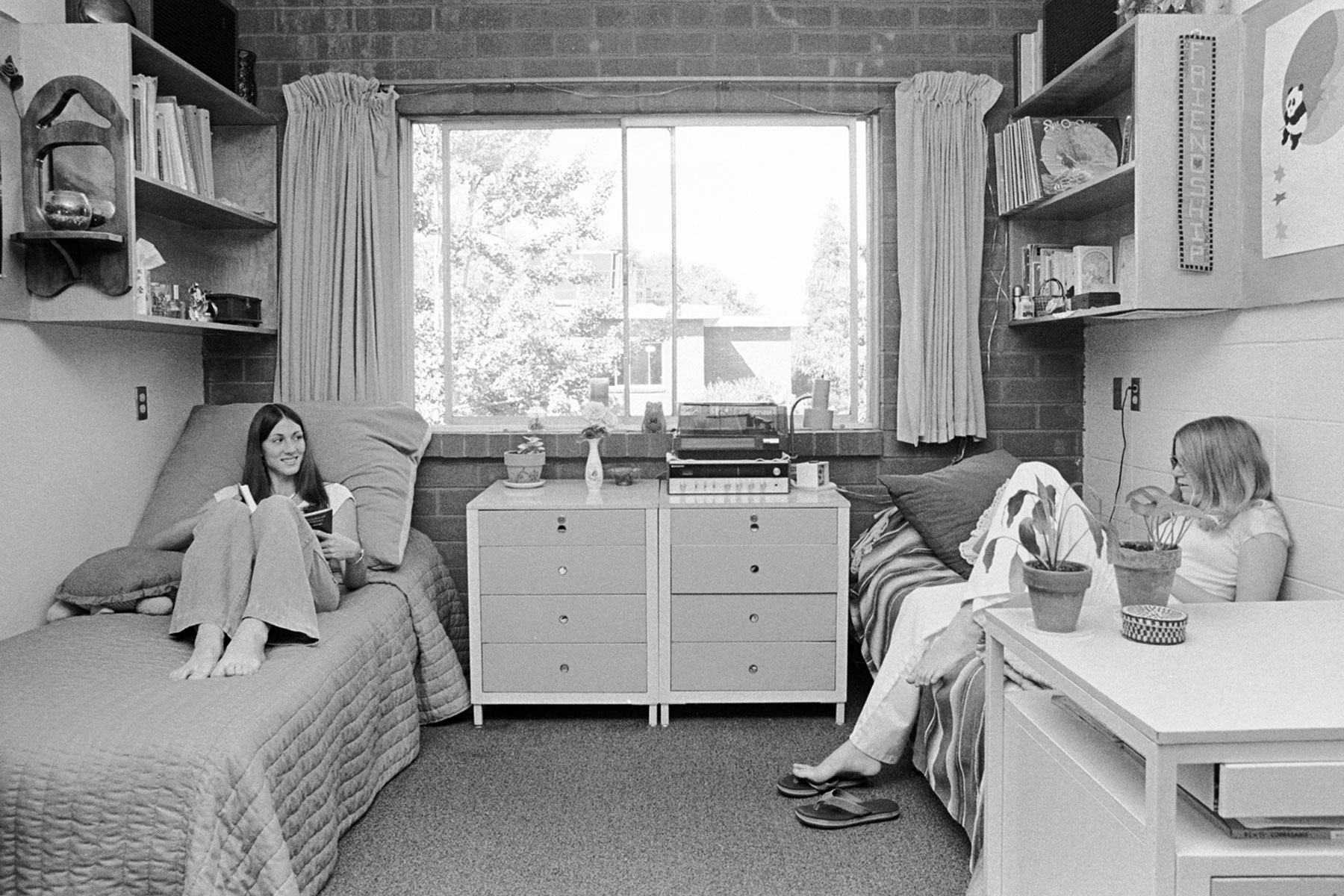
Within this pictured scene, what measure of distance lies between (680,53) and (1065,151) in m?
1.29

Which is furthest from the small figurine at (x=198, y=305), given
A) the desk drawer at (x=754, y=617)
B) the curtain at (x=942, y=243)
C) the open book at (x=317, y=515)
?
the curtain at (x=942, y=243)

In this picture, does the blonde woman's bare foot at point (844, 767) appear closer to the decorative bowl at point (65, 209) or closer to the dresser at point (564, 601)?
the dresser at point (564, 601)

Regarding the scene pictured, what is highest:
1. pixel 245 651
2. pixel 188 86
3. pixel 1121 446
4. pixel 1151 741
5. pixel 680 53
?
pixel 680 53

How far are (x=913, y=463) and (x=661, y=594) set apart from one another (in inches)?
42.2

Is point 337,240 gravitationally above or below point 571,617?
above

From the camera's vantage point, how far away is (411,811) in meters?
2.58

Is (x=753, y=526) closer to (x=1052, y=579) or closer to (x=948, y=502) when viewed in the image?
(x=948, y=502)

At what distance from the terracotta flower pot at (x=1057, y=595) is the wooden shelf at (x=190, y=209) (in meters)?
2.40

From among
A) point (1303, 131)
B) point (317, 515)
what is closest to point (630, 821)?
point (317, 515)

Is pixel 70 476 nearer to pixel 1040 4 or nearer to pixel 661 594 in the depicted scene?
pixel 661 594

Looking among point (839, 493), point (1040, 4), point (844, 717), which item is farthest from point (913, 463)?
point (1040, 4)

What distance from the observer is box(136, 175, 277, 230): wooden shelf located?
2.86 m

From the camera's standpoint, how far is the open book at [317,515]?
2829mm

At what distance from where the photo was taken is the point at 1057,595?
5.00 ft
